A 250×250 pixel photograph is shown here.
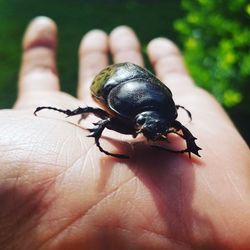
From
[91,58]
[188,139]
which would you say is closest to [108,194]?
[188,139]

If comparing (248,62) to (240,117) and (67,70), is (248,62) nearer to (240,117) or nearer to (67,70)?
(240,117)

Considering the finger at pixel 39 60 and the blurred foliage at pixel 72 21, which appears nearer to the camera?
the finger at pixel 39 60

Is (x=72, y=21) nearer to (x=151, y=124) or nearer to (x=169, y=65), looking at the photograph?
(x=169, y=65)

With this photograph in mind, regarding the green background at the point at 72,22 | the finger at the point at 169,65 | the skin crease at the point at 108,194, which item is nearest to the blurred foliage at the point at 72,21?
the green background at the point at 72,22

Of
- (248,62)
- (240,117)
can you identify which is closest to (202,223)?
(248,62)

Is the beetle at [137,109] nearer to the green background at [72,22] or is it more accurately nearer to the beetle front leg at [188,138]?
the beetle front leg at [188,138]

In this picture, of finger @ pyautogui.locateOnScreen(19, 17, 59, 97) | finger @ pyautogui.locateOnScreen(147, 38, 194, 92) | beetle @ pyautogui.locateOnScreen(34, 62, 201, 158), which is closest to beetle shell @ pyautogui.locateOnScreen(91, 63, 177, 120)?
Answer: beetle @ pyautogui.locateOnScreen(34, 62, 201, 158)

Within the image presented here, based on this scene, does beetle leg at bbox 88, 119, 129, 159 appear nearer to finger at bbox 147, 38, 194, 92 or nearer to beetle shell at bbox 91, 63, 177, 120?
beetle shell at bbox 91, 63, 177, 120
